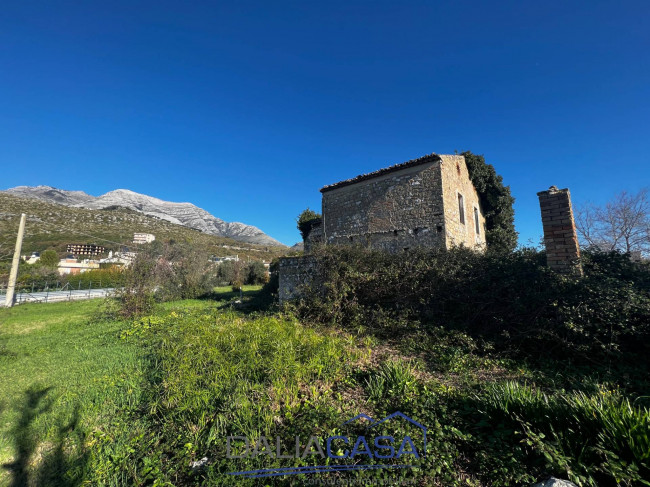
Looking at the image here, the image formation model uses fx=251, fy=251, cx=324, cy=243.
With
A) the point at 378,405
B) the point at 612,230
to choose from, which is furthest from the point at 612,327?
the point at 612,230

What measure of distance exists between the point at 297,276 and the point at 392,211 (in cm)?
491

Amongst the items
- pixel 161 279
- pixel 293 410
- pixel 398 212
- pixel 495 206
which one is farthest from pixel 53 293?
pixel 495 206

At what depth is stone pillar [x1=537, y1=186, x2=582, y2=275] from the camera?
17.6 ft

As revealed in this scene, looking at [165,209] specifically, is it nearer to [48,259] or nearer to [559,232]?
[48,259]

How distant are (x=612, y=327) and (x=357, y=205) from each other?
897 centimetres

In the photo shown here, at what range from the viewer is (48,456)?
2928 millimetres

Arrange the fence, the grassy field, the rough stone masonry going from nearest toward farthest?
the grassy field, the rough stone masonry, the fence

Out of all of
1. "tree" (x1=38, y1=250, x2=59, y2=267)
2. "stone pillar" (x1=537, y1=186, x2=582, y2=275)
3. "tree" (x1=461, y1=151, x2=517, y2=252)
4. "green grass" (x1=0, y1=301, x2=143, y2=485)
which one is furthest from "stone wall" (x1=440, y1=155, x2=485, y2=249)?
"tree" (x1=38, y1=250, x2=59, y2=267)

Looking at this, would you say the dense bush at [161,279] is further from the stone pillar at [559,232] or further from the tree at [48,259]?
the tree at [48,259]

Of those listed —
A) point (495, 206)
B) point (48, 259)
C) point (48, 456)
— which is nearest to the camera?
point (48, 456)

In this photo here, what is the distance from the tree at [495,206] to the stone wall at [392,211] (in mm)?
5548

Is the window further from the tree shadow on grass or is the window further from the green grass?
the tree shadow on grass

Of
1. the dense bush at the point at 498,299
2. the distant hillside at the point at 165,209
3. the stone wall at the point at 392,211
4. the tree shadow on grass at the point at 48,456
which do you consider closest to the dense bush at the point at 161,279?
the dense bush at the point at 498,299

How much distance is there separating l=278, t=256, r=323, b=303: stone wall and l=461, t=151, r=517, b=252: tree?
10602 millimetres
